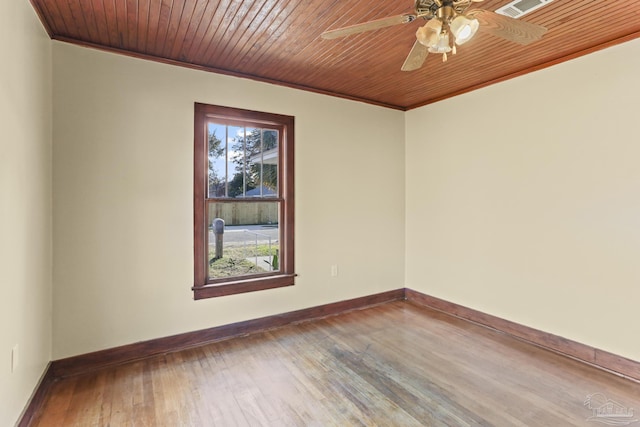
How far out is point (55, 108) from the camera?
2488mm

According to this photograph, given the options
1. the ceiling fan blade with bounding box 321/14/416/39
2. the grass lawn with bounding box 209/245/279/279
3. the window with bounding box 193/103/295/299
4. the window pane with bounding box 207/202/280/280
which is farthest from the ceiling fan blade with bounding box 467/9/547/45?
the grass lawn with bounding box 209/245/279/279

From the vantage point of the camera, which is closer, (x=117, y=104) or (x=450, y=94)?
(x=117, y=104)

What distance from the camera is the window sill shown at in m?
3.09

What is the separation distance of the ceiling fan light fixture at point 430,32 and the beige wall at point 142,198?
2074 millimetres

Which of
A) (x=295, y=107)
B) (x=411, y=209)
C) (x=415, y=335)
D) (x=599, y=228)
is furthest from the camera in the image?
(x=411, y=209)

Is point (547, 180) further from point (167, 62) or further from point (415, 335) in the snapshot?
point (167, 62)

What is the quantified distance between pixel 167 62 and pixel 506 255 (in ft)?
12.4

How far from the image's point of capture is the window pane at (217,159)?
3197 millimetres

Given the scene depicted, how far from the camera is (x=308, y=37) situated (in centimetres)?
253

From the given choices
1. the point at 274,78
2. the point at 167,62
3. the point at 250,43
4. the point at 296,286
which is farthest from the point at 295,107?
the point at 296,286

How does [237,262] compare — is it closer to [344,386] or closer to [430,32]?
[344,386]

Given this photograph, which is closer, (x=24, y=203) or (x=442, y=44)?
(x=442, y=44)

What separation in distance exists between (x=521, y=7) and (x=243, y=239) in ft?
9.77

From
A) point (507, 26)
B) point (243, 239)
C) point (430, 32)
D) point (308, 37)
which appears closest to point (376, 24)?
point (430, 32)
